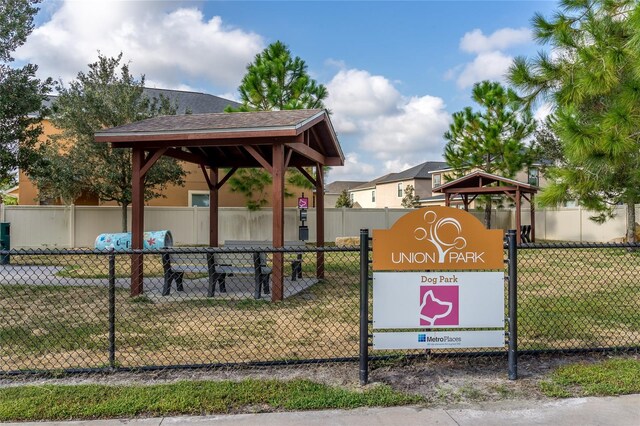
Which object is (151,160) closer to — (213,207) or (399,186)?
(213,207)

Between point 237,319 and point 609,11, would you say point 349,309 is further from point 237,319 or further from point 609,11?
point 609,11

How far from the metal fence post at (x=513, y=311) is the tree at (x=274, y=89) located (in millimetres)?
14850

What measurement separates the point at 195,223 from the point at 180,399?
619 inches

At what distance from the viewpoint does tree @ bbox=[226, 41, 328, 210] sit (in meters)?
18.2

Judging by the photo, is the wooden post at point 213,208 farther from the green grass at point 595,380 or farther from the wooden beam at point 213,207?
the green grass at point 595,380

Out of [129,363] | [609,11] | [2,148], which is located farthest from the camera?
[2,148]

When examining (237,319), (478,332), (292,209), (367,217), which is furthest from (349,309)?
(367,217)

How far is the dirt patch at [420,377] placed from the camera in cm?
356

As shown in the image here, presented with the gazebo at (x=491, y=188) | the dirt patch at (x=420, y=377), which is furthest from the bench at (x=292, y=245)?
the gazebo at (x=491, y=188)

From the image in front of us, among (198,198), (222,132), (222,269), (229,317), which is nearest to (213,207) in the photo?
(222,269)

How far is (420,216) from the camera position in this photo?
380 cm

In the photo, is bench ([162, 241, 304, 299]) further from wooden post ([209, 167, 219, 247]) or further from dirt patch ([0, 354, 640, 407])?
dirt patch ([0, 354, 640, 407])

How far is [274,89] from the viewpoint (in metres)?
18.1

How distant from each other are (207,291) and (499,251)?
546 cm
